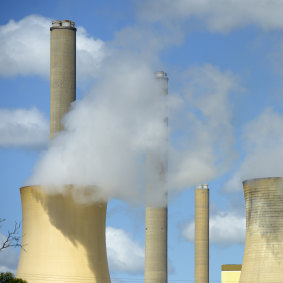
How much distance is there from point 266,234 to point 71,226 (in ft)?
22.9

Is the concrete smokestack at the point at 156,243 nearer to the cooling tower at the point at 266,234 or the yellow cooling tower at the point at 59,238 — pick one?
the cooling tower at the point at 266,234

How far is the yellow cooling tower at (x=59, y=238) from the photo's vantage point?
28.7 metres

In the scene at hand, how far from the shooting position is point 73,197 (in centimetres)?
2866

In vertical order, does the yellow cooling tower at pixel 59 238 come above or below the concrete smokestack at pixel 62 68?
below

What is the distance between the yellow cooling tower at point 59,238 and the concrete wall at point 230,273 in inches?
1007

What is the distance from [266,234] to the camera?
31.1 m

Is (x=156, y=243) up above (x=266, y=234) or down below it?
above

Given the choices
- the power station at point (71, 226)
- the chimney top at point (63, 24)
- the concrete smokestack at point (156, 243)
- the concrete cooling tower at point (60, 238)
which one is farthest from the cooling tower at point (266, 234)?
the concrete smokestack at point (156, 243)

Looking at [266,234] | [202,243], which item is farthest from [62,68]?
[202,243]

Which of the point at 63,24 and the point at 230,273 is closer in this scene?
the point at 63,24

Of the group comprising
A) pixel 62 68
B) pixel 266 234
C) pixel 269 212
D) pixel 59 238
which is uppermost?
pixel 62 68

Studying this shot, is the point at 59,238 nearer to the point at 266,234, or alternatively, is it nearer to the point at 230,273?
the point at 266,234

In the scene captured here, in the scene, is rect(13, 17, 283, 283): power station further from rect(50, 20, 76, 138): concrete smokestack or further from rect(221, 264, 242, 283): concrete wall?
rect(221, 264, 242, 283): concrete wall

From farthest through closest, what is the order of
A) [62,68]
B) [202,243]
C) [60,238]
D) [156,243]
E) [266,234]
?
[202,243]
[156,243]
[62,68]
[266,234]
[60,238]
